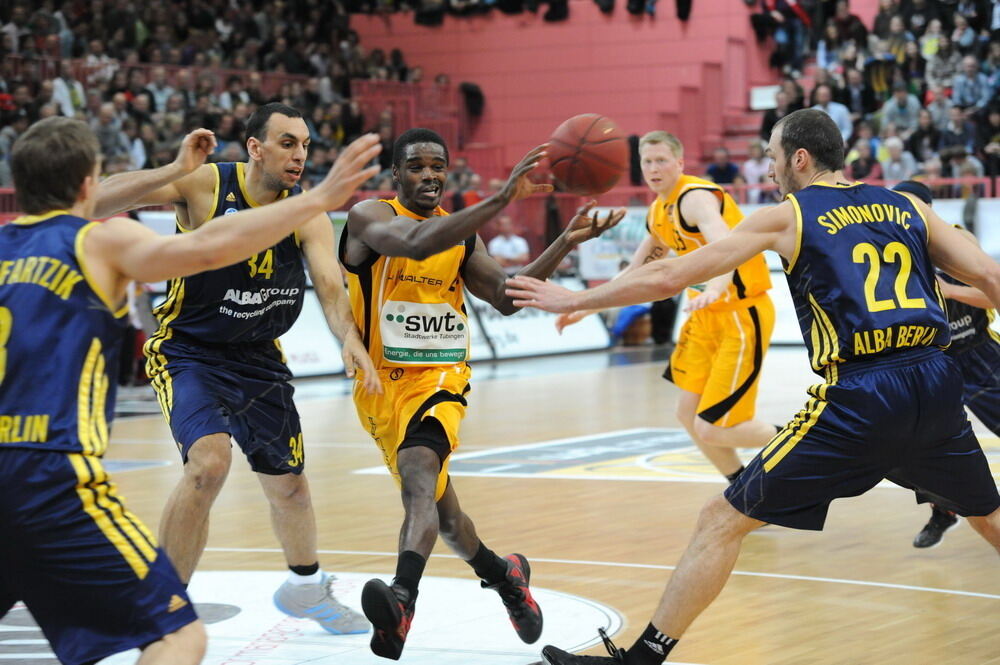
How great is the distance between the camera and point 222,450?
525cm

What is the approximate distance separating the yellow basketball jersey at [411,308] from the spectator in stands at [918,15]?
20113mm

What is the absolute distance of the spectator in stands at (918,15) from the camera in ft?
77.6

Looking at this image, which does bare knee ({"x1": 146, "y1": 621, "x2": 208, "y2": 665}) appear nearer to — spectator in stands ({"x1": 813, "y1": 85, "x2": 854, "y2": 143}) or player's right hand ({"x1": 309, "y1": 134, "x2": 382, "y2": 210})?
player's right hand ({"x1": 309, "y1": 134, "x2": 382, "y2": 210})

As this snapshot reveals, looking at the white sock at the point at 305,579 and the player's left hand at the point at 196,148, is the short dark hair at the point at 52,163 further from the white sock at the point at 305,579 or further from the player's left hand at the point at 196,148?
the white sock at the point at 305,579

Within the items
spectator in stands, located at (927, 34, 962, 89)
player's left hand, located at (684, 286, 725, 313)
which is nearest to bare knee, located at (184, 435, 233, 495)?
player's left hand, located at (684, 286, 725, 313)

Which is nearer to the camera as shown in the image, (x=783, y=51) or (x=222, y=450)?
(x=222, y=450)

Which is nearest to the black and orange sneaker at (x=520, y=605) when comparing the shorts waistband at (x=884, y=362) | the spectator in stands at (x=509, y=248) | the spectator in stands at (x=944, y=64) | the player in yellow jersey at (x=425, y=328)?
the player in yellow jersey at (x=425, y=328)

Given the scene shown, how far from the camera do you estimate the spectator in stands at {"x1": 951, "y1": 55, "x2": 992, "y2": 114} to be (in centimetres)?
2188

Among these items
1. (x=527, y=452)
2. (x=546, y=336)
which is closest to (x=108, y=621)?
(x=527, y=452)

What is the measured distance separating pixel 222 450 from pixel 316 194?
183cm

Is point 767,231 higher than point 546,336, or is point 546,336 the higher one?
point 767,231

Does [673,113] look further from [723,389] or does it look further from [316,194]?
[316,194]

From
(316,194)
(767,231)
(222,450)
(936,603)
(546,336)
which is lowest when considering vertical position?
(546,336)

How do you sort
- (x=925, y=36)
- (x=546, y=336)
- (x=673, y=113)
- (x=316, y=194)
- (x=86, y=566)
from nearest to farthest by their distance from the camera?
(x=86, y=566)
(x=316, y=194)
(x=546, y=336)
(x=925, y=36)
(x=673, y=113)
